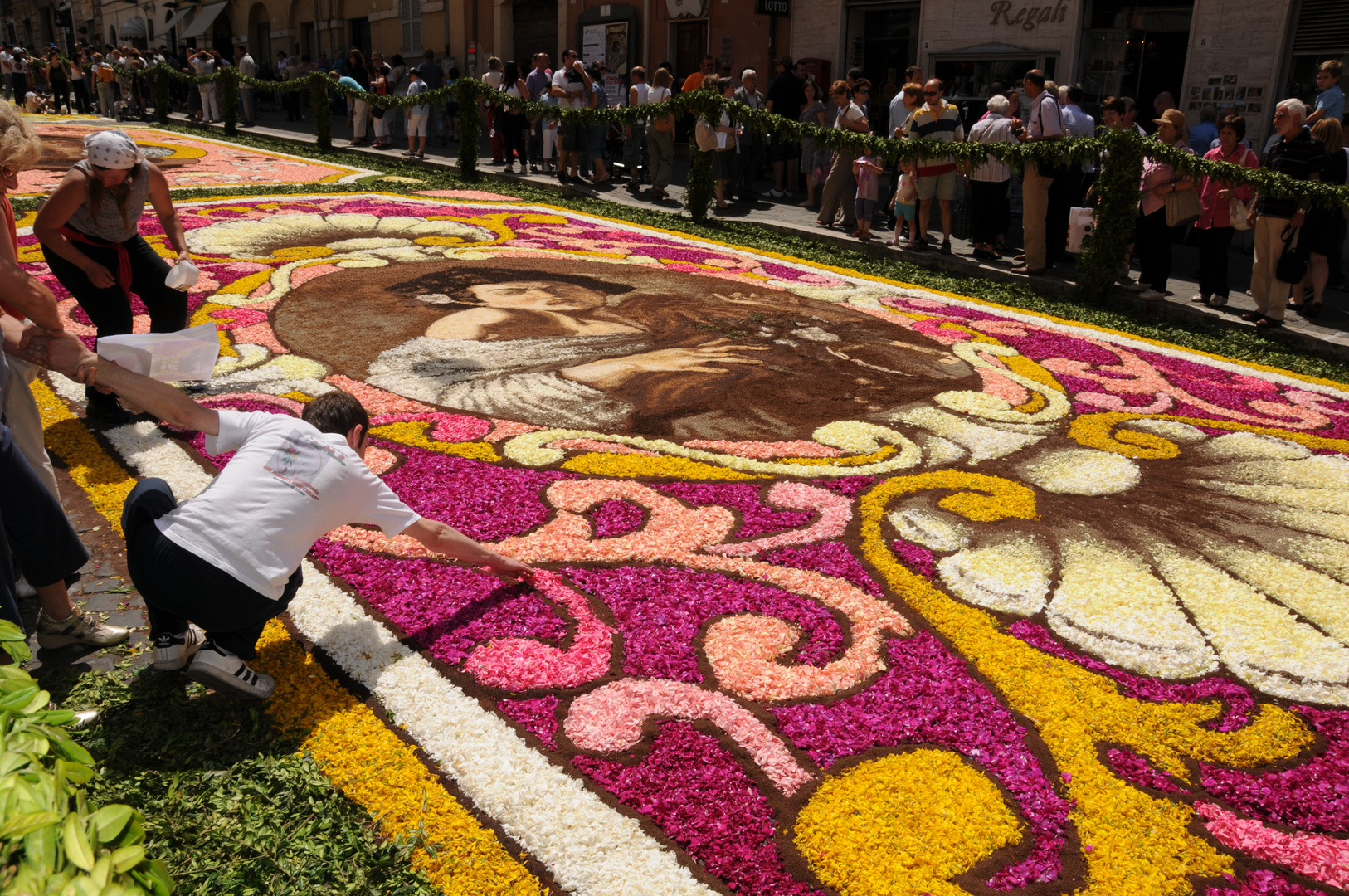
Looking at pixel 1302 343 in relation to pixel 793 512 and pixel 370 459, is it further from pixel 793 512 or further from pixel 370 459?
pixel 370 459

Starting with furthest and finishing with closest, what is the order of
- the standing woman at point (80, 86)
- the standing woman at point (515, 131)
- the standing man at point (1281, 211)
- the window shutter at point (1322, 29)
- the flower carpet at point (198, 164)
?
the standing woman at point (80, 86) → the standing woman at point (515, 131) → the flower carpet at point (198, 164) → the window shutter at point (1322, 29) → the standing man at point (1281, 211)

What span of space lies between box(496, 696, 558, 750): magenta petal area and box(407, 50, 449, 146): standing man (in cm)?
1632

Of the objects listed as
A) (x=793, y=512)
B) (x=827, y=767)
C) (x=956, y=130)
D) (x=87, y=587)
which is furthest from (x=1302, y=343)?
(x=87, y=587)

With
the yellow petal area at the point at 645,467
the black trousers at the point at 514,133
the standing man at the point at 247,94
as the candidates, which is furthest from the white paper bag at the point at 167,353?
the standing man at the point at 247,94

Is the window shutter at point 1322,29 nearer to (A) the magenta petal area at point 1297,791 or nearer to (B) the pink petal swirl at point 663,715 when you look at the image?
(A) the magenta petal area at point 1297,791

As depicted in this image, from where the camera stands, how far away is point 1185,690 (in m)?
2.81

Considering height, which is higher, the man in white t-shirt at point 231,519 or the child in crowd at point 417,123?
the child in crowd at point 417,123

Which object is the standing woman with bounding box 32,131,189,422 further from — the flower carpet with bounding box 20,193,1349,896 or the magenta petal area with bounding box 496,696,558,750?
the magenta petal area with bounding box 496,696,558,750

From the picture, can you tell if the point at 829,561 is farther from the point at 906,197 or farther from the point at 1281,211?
the point at 906,197

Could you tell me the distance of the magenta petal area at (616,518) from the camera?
3.57m

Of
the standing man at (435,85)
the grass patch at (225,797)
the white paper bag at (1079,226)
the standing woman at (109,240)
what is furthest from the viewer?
the standing man at (435,85)

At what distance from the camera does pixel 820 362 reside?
5812mm

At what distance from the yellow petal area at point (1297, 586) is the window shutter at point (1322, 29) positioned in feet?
35.4

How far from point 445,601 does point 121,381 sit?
114cm
